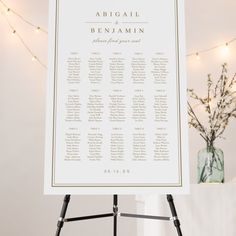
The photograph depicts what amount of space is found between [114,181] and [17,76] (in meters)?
1.33

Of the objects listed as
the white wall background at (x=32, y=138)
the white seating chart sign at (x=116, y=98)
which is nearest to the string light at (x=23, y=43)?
the white wall background at (x=32, y=138)

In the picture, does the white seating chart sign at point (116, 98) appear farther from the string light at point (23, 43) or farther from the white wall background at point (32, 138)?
the string light at point (23, 43)

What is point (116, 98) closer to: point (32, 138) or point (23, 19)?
point (32, 138)

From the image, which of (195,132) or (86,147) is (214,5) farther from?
(86,147)

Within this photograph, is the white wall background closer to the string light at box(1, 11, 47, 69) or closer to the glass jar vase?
the string light at box(1, 11, 47, 69)

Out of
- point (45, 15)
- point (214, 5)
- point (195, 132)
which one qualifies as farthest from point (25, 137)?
point (214, 5)

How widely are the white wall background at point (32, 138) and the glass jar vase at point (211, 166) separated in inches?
20.6

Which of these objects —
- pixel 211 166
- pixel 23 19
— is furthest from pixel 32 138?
pixel 211 166

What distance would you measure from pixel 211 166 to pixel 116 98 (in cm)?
68

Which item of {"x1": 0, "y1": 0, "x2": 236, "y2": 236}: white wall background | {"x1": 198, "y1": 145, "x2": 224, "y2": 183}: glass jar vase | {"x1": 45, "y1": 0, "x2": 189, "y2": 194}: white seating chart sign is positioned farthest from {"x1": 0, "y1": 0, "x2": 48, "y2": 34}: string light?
{"x1": 198, "y1": 145, "x2": 224, "y2": 183}: glass jar vase

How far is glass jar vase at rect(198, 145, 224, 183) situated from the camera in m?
2.00

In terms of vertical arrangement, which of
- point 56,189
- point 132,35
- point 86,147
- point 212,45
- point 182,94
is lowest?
point 56,189

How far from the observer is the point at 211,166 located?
2.01 meters

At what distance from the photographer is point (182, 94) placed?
155cm
